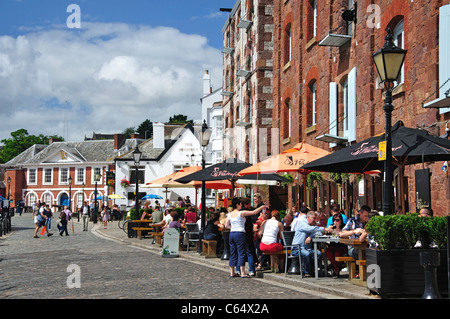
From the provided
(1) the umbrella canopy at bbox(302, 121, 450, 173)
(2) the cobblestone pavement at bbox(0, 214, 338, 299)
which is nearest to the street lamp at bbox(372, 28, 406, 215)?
(1) the umbrella canopy at bbox(302, 121, 450, 173)

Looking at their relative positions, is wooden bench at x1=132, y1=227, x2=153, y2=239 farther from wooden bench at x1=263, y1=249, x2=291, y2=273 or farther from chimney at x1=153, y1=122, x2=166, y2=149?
chimney at x1=153, y1=122, x2=166, y2=149

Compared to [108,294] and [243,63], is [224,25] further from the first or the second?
[108,294]

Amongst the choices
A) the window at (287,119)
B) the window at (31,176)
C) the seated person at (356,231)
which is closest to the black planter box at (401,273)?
the seated person at (356,231)

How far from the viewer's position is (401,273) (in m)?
9.09

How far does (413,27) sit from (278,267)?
6070mm

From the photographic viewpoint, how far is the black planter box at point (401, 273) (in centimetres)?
905

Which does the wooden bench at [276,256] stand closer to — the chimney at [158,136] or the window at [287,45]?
the window at [287,45]

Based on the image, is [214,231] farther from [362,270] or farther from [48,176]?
[48,176]

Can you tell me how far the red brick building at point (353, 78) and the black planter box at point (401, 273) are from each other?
3.72 meters

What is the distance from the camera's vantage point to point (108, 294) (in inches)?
392

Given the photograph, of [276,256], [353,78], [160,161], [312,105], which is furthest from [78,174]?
[276,256]

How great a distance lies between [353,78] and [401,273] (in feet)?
29.6

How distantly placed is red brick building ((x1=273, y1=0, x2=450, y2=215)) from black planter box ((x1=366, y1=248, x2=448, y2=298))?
12.2 feet
